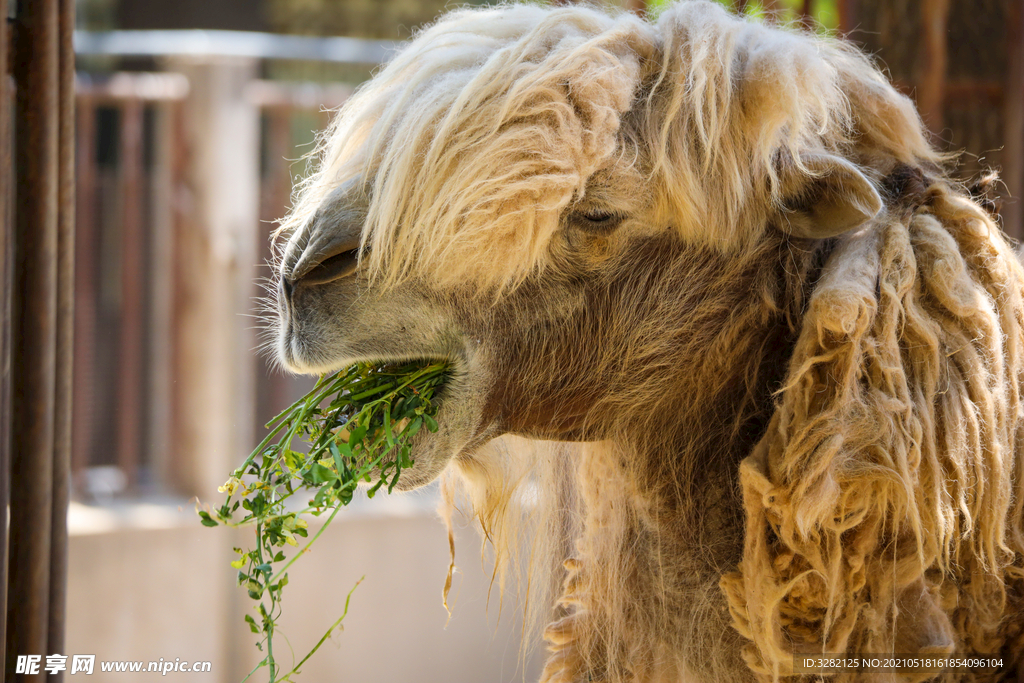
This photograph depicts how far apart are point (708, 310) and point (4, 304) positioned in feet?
3.32

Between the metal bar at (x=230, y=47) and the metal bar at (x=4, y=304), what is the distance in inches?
101

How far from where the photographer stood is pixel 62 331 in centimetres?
122

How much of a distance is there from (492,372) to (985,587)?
74cm

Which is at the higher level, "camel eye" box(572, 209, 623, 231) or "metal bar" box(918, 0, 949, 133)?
"metal bar" box(918, 0, 949, 133)

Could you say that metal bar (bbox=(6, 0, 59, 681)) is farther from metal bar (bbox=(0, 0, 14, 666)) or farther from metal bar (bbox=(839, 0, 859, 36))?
metal bar (bbox=(839, 0, 859, 36))

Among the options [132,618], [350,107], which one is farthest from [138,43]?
[350,107]

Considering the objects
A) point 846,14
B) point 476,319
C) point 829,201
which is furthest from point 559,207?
point 846,14

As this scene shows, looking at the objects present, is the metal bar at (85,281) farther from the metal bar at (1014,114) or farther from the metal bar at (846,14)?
the metal bar at (1014,114)

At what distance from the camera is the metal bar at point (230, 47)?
3.64m

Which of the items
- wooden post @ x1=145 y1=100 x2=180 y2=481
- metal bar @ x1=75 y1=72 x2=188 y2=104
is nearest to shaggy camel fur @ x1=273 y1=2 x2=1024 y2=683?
wooden post @ x1=145 y1=100 x2=180 y2=481

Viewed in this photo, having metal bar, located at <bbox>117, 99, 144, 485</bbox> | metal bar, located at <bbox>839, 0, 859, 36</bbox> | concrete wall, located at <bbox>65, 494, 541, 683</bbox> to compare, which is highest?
metal bar, located at <bbox>839, 0, 859, 36</bbox>

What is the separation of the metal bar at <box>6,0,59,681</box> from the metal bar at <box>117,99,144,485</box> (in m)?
2.69

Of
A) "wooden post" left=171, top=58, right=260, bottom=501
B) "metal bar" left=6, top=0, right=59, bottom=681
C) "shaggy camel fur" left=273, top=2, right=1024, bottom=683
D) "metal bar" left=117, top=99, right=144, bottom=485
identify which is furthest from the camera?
"metal bar" left=117, top=99, right=144, bottom=485

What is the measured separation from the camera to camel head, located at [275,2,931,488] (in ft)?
3.42
